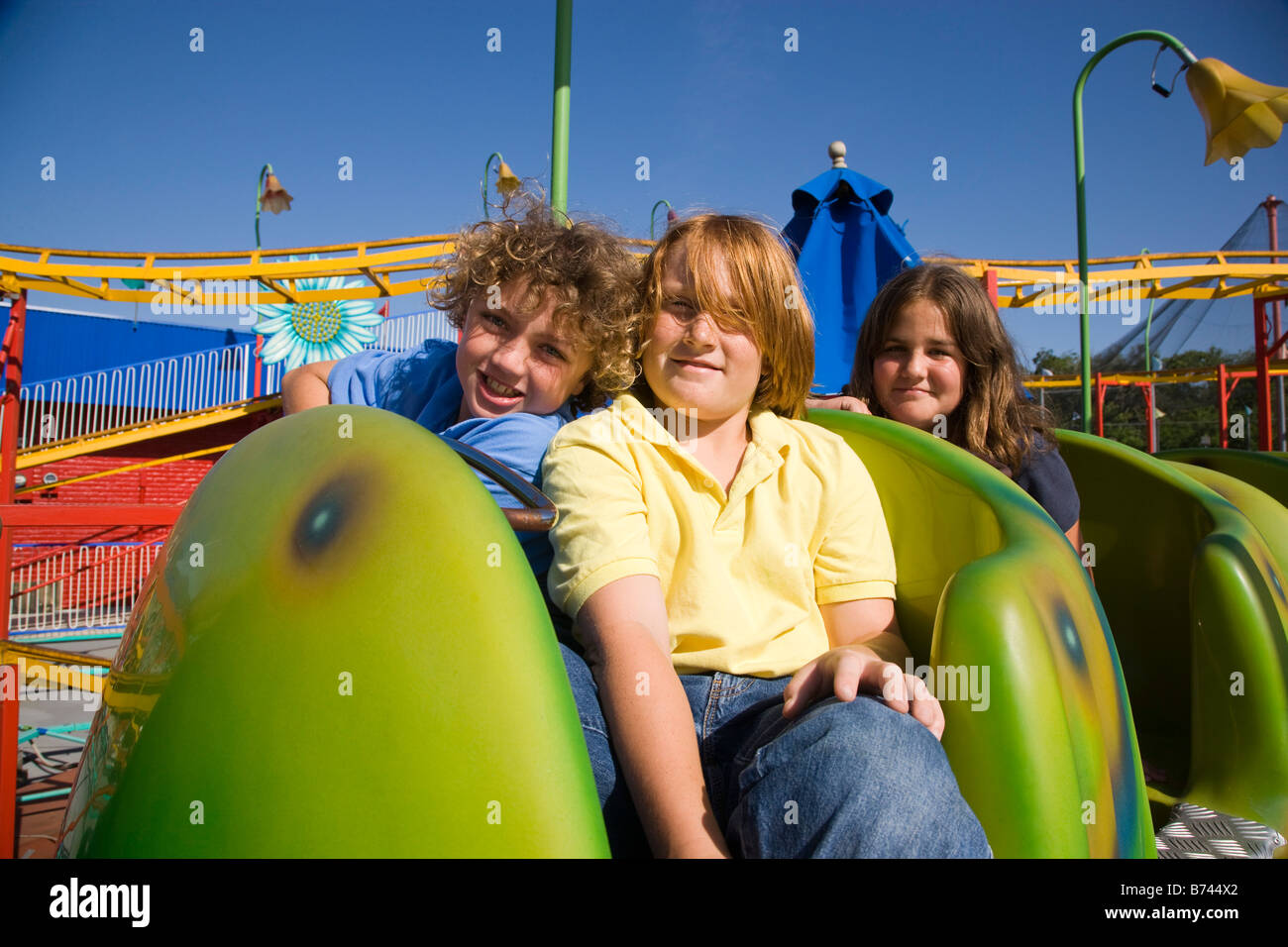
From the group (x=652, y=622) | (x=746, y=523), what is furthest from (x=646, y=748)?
(x=746, y=523)

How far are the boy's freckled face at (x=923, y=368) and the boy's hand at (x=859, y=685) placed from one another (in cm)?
112

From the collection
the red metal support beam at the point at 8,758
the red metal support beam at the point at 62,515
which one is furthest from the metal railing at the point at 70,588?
the red metal support beam at the point at 62,515

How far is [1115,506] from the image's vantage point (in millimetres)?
1995

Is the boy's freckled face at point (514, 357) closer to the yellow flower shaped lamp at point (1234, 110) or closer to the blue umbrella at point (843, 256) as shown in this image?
the blue umbrella at point (843, 256)

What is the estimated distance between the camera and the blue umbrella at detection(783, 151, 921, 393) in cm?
301

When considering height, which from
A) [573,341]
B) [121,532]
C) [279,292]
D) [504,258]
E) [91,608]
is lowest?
[91,608]

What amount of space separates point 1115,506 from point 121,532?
9.80 metres

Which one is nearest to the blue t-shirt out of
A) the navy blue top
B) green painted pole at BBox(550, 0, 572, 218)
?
green painted pole at BBox(550, 0, 572, 218)

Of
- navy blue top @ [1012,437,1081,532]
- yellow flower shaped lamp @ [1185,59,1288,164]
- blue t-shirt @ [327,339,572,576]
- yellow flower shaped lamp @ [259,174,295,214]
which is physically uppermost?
yellow flower shaped lamp @ [259,174,295,214]

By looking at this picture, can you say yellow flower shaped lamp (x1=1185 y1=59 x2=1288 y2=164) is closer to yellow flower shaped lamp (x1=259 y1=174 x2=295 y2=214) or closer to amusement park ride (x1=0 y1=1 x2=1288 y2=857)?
amusement park ride (x1=0 y1=1 x2=1288 y2=857)

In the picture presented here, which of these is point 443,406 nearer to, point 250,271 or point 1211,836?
point 1211,836

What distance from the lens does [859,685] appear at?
807 mm

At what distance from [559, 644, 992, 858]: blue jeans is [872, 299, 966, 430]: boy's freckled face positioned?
118 centimetres
